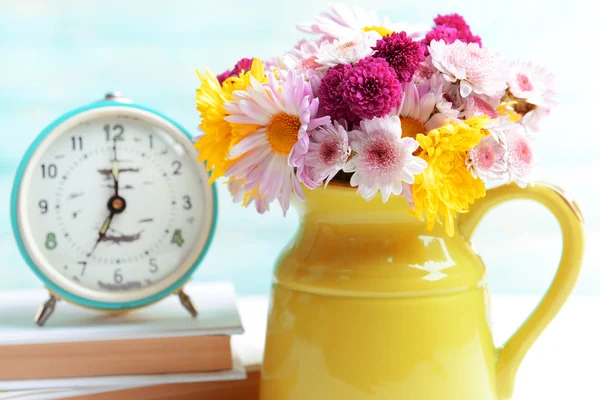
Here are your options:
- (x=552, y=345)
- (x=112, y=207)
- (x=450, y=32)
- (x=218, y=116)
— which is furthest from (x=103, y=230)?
(x=552, y=345)

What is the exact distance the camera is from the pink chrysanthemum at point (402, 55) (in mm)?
610

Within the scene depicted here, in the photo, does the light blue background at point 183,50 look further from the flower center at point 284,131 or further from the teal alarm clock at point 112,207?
the flower center at point 284,131

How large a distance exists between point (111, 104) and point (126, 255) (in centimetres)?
20

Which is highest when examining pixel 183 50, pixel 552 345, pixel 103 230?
pixel 183 50

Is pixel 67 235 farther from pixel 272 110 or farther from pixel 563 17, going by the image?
pixel 563 17

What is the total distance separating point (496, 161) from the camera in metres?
0.62

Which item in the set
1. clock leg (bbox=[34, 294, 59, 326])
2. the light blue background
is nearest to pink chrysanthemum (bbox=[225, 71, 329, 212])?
clock leg (bbox=[34, 294, 59, 326])

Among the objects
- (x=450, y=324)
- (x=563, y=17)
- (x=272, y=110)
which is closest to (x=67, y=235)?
(x=272, y=110)

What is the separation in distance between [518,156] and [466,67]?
10cm

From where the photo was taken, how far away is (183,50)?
1.58 m

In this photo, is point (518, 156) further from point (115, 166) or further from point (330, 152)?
point (115, 166)

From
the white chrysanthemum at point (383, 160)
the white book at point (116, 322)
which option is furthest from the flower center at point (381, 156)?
the white book at point (116, 322)

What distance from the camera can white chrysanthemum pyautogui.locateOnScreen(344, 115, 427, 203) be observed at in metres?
0.57

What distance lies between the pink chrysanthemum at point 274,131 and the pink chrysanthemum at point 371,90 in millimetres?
32
